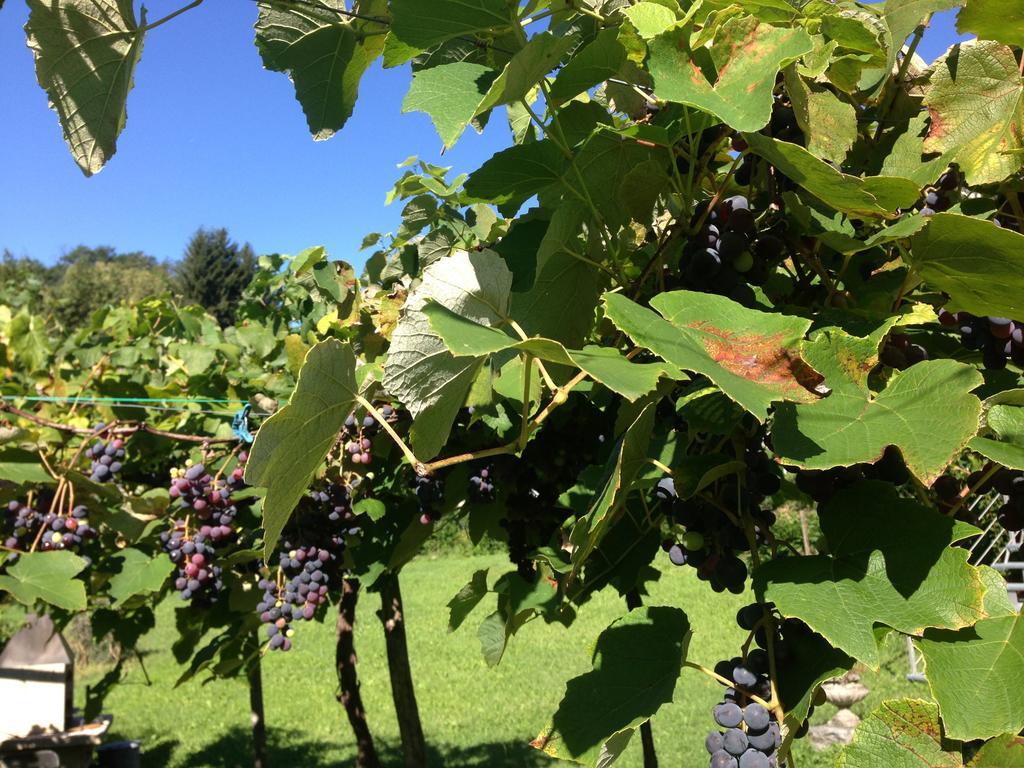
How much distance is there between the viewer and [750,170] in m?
1.11

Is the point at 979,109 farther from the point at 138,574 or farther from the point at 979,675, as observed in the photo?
the point at 138,574

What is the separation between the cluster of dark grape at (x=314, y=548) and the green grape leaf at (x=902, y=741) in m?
1.65

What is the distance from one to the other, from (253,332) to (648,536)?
3.12 meters

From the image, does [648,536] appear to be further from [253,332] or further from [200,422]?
[253,332]

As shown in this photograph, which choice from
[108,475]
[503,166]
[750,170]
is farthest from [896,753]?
[108,475]

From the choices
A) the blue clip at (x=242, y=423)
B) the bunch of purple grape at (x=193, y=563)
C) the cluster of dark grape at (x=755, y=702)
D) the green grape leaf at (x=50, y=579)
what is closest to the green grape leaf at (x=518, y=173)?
the cluster of dark grape at (x=755, y=702)

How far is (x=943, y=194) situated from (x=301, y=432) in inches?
36.8

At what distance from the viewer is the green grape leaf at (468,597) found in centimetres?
172

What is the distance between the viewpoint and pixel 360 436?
212 cm

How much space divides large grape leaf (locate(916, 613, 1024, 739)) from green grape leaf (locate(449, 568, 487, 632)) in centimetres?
98

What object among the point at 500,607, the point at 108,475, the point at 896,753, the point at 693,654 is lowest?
the point at 693,654

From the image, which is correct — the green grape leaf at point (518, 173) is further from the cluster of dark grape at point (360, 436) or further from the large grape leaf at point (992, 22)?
the cluster of dark grape at point (360, 436)

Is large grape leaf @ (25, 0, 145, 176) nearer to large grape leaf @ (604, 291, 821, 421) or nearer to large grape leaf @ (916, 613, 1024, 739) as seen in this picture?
large grape leaf @ (604, 291, 821, 421)

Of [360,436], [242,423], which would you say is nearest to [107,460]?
[242,423]
